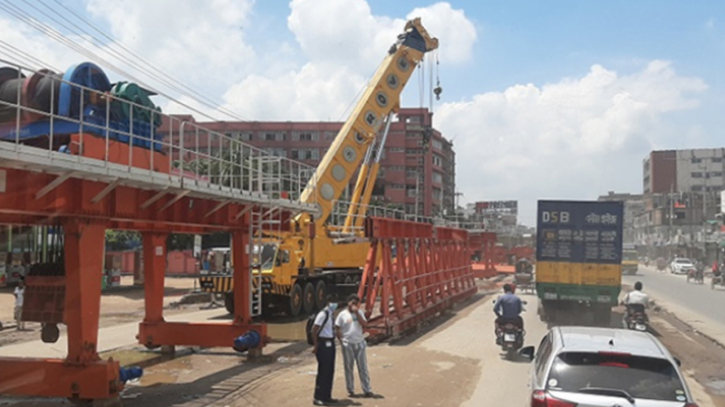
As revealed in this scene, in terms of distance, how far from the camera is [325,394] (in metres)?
9.96

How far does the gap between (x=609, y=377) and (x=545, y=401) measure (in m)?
0.67

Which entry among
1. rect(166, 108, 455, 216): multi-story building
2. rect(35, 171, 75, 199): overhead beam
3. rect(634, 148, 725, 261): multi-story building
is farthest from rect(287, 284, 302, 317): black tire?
rect(634, 148, 725, 261): multi-story building

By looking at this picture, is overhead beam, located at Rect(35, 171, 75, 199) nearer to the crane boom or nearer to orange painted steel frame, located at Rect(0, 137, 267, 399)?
orange painted steel frame, located at Rect(0, 137, 267, 399)

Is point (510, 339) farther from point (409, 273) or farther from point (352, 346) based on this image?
point (409, 273)

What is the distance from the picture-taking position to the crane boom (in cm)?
2511

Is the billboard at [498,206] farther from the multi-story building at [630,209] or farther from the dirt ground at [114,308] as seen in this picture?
the dirt ground at [114,308]

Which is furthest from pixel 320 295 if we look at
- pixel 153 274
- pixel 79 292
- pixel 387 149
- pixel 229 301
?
pixel 387 149

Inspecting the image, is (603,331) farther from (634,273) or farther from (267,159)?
(634,273)

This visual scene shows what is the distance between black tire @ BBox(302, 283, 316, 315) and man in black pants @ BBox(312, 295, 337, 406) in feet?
42.6

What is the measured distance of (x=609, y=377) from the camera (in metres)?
6.11

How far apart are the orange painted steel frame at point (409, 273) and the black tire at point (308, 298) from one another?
3.06 metres

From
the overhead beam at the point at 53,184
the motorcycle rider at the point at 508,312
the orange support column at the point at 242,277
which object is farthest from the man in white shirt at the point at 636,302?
the overhead beam at the point at 53,184

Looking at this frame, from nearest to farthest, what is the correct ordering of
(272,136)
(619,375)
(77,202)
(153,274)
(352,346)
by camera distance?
(619,375) → (77,202) → (352,346) → (153,274) → (272,136)

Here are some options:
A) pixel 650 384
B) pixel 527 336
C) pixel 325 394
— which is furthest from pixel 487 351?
pixel 650 384
